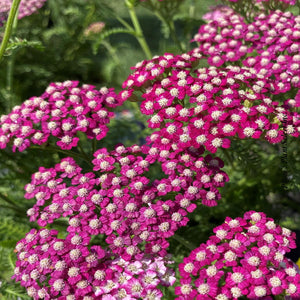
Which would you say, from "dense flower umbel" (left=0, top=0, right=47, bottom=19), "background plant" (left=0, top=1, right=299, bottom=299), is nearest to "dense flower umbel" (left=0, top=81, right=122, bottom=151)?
"background plant" (left=0, top=1, right=299, bottom=299)

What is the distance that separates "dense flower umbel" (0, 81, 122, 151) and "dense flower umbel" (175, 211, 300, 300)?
2.12ft

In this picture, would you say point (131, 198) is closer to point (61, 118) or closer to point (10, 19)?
point (61, 118)

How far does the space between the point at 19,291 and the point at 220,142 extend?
3.51ft

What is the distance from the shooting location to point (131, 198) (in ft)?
4.32

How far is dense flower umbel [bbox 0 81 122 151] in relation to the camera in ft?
5.01

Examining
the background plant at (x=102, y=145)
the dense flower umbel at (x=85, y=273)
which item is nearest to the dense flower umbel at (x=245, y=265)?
the dense flower umbel at (x=85, y=273)

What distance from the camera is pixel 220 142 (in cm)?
133

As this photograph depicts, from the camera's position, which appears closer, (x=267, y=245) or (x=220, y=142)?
(x=267, y=245)

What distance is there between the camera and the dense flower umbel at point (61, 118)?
1528mm

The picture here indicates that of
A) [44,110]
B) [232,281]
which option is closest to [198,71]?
[44,110]

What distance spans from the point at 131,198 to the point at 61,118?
0.54 meters

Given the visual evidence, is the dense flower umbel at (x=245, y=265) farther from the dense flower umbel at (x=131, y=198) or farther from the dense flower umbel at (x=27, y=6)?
the dense flower umbel at (x=27, y=6)

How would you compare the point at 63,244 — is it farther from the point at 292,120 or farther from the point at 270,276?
the point at 292,120

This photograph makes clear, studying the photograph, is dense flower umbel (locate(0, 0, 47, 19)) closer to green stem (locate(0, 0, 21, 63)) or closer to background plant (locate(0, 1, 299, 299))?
background plant (locate(0, 1, 299, 299))
